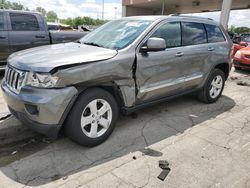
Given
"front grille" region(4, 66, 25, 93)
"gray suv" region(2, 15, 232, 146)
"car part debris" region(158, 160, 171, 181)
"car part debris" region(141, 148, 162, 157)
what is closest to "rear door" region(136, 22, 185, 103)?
"gray suv" region(2, 15, 232, 146)

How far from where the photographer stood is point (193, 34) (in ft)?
14.5

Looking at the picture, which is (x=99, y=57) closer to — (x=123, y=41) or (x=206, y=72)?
(x=123, y=41)

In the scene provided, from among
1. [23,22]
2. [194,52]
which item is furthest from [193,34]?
Answer: [23,22]

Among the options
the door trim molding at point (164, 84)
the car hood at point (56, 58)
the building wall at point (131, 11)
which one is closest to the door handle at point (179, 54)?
the door trim molding at point (164, 84)

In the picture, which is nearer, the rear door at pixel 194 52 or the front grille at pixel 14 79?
the front grille at pixel 14 79

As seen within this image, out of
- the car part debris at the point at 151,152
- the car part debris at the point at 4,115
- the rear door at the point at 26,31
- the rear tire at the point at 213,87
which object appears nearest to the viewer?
the car part debris at the point at 151,152

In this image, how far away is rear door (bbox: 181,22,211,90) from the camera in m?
4.21

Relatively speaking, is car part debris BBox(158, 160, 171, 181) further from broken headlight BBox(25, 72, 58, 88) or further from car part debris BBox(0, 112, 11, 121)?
car part debris BBox(0, 112, 11, 121)

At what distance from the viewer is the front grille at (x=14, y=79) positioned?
2820 millimetres

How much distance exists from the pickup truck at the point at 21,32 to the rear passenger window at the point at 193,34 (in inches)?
176

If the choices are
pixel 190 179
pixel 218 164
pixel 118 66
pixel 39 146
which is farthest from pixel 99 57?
pixel 218 164

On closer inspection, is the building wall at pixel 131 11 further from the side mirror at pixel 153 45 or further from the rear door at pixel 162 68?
the side mirror at pixel 153 45

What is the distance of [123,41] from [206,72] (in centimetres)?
212

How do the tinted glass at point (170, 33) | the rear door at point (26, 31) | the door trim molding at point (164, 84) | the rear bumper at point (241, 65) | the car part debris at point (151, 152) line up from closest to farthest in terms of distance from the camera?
the car part debris at point (151, 152), the door trim molding at point (164, 84), the tinted glass at point (170, 33), the rear door at point (26, 31), the rear bumper at point (241, 65)
